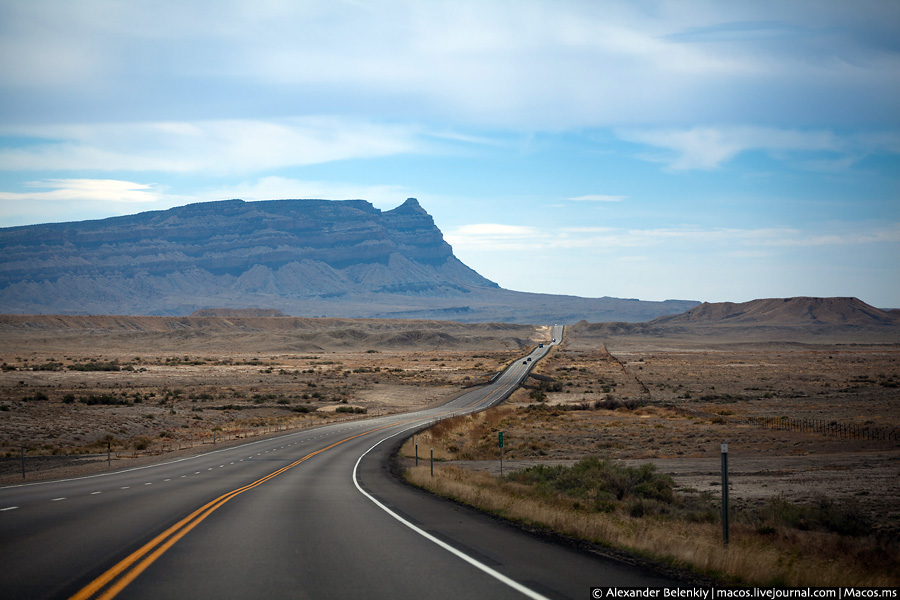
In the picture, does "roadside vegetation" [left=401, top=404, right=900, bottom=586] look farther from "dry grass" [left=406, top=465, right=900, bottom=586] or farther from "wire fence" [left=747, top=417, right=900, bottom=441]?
"wire fence" [left=747, top=417, right=900, bottom=441]

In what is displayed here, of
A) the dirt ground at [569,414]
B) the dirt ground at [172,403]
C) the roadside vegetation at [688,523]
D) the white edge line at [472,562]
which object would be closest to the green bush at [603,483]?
the roadside vegetation at [688,523]

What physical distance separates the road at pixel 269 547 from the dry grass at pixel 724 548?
0.81 metres

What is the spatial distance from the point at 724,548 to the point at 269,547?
6299 mm

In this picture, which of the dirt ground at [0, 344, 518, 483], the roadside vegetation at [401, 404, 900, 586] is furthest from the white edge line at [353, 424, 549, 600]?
the dirt ground at [0, 344, 518, 483]

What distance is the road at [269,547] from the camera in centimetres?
773

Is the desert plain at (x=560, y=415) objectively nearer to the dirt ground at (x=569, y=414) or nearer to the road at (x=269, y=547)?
the dirt ground at (x=569, y=414)

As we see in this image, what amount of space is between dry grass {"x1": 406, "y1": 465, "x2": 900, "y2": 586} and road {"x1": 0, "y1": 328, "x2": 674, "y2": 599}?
815mm

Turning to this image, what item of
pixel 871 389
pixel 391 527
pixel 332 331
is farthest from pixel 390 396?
pixel 332 331

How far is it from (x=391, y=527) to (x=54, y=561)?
506cm

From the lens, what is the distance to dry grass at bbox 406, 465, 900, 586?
8.01 meters

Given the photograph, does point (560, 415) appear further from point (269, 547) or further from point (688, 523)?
point (269, 547)

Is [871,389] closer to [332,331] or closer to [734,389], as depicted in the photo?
[734,389]

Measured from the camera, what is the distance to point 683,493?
790 inches

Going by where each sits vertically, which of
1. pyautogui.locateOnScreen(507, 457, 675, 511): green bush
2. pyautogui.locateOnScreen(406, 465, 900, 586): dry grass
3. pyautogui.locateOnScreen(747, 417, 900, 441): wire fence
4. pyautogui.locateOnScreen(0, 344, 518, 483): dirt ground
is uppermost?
pyautogui.locateOnScreen(406, 465, 900, 586): dry grass
